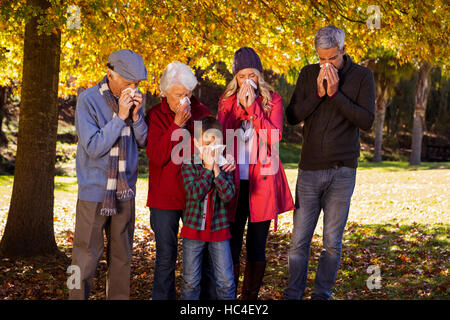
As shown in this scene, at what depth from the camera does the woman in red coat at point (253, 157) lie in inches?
153

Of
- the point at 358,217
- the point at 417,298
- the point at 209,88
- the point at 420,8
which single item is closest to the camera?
the point at 417,298

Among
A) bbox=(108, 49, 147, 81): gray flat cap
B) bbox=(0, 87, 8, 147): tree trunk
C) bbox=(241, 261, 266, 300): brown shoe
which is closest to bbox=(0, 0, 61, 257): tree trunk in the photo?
bbox=(108, 49, 147, 81): gray flat cap

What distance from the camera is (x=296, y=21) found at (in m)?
6.62

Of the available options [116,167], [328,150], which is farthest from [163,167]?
[328,150]

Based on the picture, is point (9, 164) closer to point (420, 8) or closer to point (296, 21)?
point (296, 21)

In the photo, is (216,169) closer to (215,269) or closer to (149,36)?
(215,269)

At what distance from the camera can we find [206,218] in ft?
12.1

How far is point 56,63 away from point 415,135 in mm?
20896

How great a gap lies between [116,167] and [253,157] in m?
1.09

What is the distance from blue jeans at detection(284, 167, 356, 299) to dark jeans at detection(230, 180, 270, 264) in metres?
0.34

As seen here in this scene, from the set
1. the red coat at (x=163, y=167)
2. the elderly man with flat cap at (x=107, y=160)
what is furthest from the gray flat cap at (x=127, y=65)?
the red coat at (x=163, y=167)

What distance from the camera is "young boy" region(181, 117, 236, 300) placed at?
3664mm
